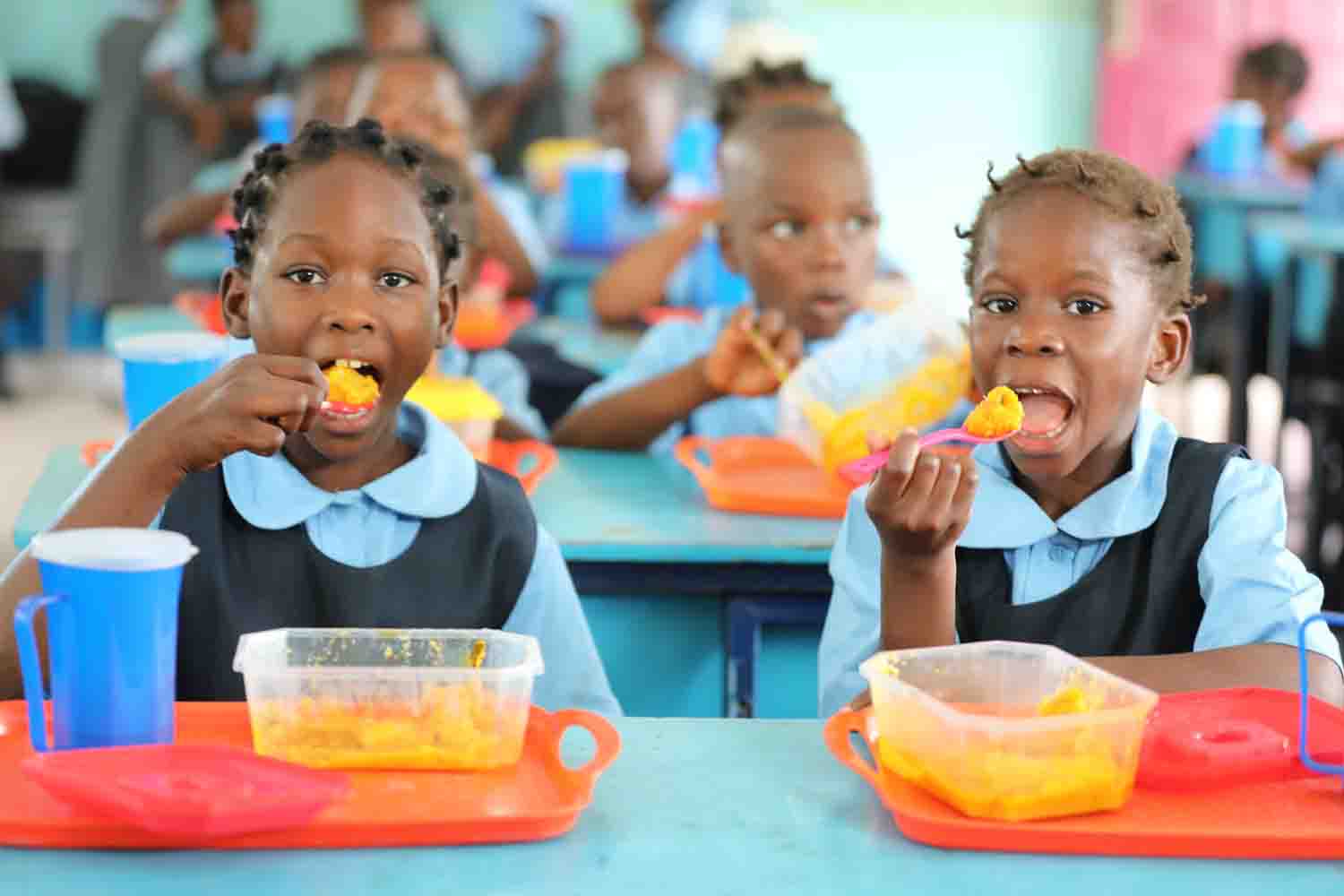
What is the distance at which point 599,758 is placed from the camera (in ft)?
3.89

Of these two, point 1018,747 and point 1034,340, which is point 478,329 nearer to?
point 1034,340

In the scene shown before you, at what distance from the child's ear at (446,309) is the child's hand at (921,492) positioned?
517 millimetres

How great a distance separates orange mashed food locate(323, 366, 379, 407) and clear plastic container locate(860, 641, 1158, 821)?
21.3 inches

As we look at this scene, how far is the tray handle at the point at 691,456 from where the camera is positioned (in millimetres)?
2264

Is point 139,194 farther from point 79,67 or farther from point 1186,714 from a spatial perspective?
point 1186,714

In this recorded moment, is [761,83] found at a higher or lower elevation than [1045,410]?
higher

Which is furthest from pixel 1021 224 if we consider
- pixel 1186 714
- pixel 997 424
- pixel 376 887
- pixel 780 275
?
pixel 780 275

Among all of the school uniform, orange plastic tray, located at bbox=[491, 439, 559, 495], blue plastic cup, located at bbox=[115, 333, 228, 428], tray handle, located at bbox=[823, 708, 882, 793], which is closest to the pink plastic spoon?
tray handle, located at bbox=[823, 708, 882, 793]

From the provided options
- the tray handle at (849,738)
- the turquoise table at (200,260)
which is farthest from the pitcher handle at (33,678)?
the turquoise table at (200,260)

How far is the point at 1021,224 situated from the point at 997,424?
19 centimetres

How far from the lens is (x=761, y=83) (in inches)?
151

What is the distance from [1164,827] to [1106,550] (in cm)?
53

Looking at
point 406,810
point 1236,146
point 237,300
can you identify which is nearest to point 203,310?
point 237,300

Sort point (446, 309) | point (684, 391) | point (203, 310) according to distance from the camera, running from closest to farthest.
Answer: point (446, 309) < point (684, 391) < point (203, 310)
